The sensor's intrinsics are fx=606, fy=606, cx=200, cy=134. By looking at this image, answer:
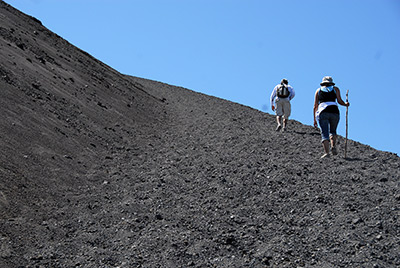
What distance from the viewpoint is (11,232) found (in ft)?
27.2

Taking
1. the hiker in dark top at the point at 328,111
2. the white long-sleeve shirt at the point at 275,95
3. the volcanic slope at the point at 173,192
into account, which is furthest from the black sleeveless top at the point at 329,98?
the white long-sleeve shirt at the point at 275,95

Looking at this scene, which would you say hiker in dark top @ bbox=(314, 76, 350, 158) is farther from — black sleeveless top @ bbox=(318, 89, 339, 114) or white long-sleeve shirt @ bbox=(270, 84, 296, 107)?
white long-sleeve shirt @ bbox=(270, 84, 296, 107)

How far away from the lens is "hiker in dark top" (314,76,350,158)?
13227mm

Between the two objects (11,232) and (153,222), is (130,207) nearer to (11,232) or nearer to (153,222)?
(153,222)

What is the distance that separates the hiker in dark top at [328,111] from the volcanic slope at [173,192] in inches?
18.2

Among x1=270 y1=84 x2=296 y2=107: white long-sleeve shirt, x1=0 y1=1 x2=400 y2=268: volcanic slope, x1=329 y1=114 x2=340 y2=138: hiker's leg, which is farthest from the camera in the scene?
x1=270 y1=84 x2=296 y2=107: white long-sleeve shirt

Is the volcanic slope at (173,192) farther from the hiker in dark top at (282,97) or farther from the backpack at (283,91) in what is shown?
the backpack at (283,91)

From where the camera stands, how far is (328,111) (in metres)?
13.2

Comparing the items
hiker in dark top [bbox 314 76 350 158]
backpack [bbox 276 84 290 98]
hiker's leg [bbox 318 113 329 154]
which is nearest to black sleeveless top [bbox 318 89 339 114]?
hiker in dark top [bbox 314 76 350 158]

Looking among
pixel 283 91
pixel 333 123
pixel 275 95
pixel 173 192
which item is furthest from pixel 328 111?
pixel 275 95

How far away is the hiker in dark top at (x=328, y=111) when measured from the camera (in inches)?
521

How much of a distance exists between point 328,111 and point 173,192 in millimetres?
4253

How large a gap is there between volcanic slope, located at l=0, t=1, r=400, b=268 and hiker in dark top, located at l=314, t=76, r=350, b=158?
0.46m

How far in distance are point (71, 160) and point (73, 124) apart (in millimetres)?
3476
